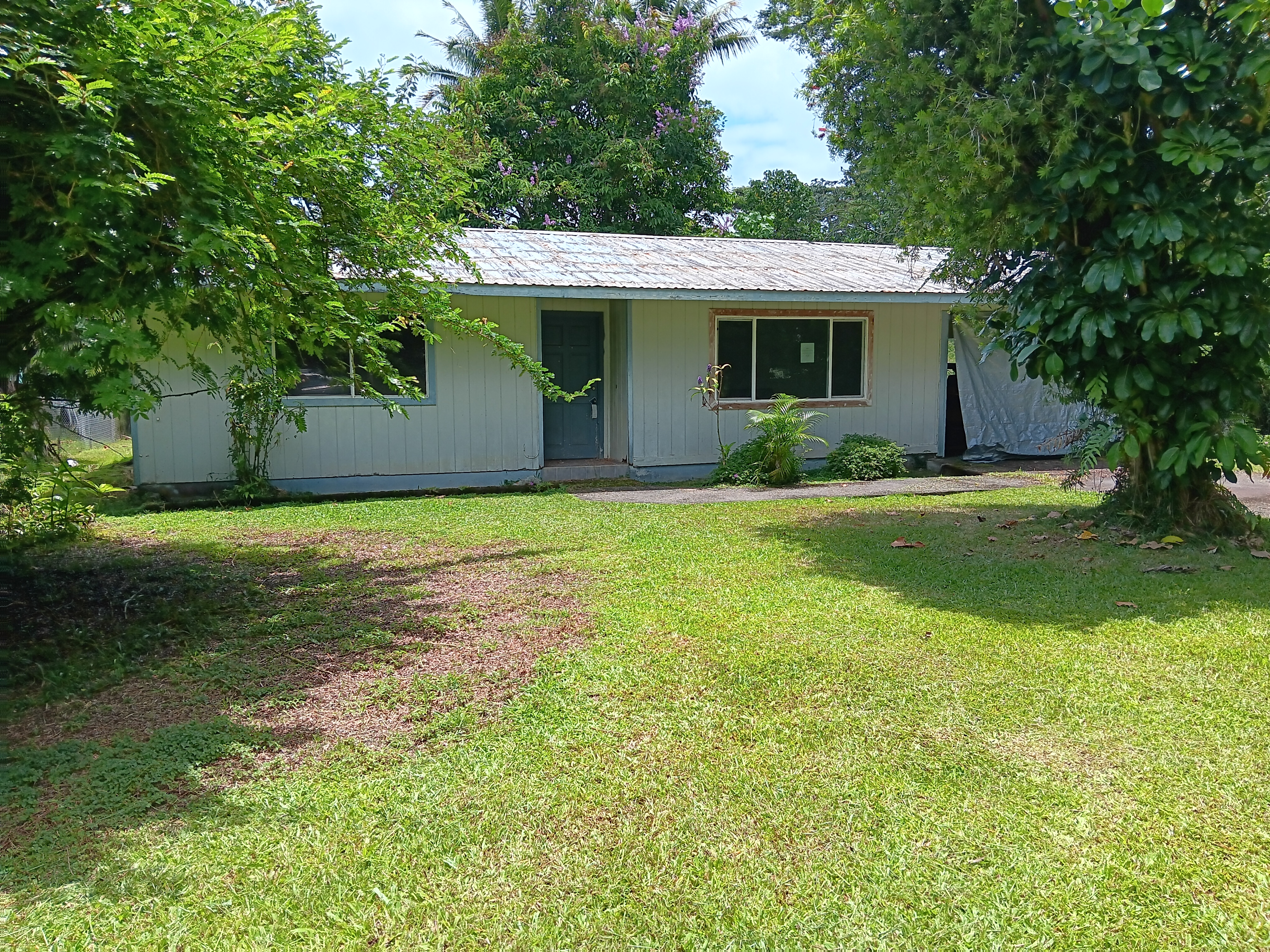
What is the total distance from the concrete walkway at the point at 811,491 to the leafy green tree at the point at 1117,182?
11.2 feet

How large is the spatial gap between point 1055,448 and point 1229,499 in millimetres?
6935

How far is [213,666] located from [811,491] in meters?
7.66

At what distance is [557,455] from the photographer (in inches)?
494

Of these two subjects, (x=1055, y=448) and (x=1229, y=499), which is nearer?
(x=1229, y=499)

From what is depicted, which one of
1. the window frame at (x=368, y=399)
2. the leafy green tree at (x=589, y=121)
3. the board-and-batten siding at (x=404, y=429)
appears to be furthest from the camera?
the leafy green tree at (x=589, y=121)

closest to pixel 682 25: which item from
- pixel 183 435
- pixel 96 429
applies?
pixel 96 429

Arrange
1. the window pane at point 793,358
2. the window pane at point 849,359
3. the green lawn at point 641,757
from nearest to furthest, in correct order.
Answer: the green lawn at point 641,757
the window pane at point 793,358
the window pane at point 849,359

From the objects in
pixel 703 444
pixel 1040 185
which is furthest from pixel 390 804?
pixel 703 444

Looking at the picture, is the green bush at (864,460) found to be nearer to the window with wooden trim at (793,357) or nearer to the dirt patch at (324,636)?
the window with wooden trim at (793,357)

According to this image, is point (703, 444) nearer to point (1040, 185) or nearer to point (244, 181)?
point (1040, 185)

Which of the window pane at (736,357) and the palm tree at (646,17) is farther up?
the palm tree at (646,17)

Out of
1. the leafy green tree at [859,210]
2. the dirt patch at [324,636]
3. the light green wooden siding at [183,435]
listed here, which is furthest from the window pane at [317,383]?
the leafy green tree at [859,210]

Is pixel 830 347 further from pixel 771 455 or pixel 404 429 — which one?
pixel 404 429

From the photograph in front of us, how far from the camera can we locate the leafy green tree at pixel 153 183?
11.2ft
